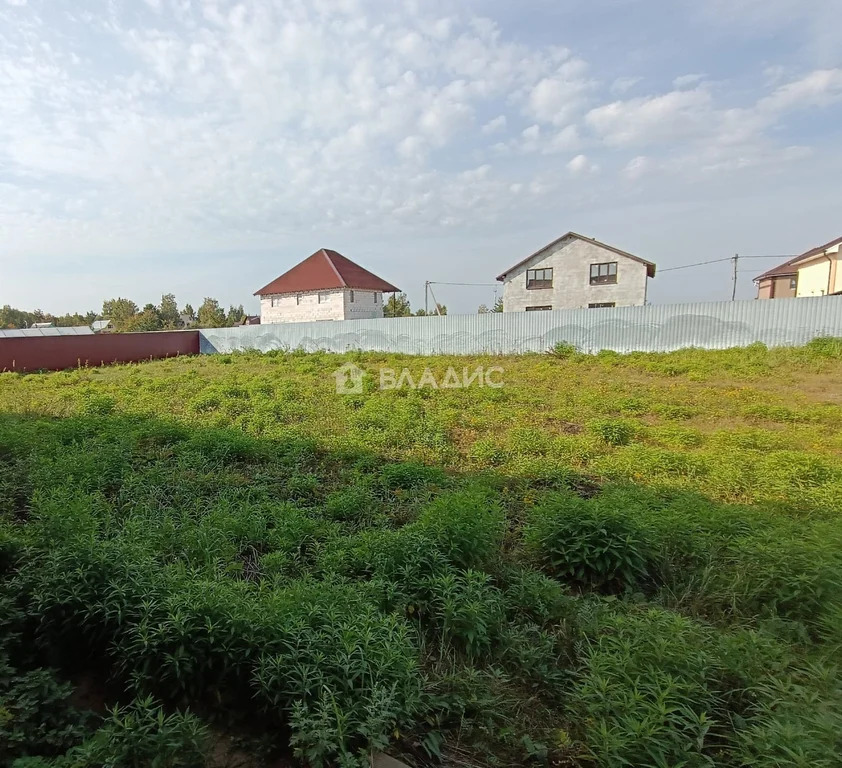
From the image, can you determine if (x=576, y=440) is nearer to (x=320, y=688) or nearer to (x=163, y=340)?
(x=320, y=688)

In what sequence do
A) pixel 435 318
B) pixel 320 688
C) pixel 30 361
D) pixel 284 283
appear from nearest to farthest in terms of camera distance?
1. pixel 320 688
2. pixel 30 361
3. pixel 435 318
4. pixel 284 283

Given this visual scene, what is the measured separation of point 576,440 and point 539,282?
671 inches

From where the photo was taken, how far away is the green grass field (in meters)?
1.57

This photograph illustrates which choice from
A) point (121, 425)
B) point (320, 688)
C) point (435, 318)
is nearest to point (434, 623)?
point (320, 688)

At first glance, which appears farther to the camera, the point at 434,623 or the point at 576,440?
the point at 576,440

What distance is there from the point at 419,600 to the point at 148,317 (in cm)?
4024

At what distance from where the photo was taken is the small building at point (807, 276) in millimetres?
18312

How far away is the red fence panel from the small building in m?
23.1

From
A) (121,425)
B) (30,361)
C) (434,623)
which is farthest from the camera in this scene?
(30,361)

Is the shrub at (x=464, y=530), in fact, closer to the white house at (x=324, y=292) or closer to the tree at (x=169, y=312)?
the white house at (x=324, y=292)

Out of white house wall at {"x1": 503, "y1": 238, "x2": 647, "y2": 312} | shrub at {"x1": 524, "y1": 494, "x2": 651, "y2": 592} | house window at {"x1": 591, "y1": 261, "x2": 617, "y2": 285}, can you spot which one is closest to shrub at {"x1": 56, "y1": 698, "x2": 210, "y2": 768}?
shrub at {"x1": 524, "y1": 494, "x2": 651, "y2": 592}

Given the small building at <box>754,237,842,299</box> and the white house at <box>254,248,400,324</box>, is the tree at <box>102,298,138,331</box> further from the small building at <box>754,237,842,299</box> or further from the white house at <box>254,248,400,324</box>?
the small building at <box>754,237,842,299</box>

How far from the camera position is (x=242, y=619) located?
1.81 metres

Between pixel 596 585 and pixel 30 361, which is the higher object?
pixel 30 361
